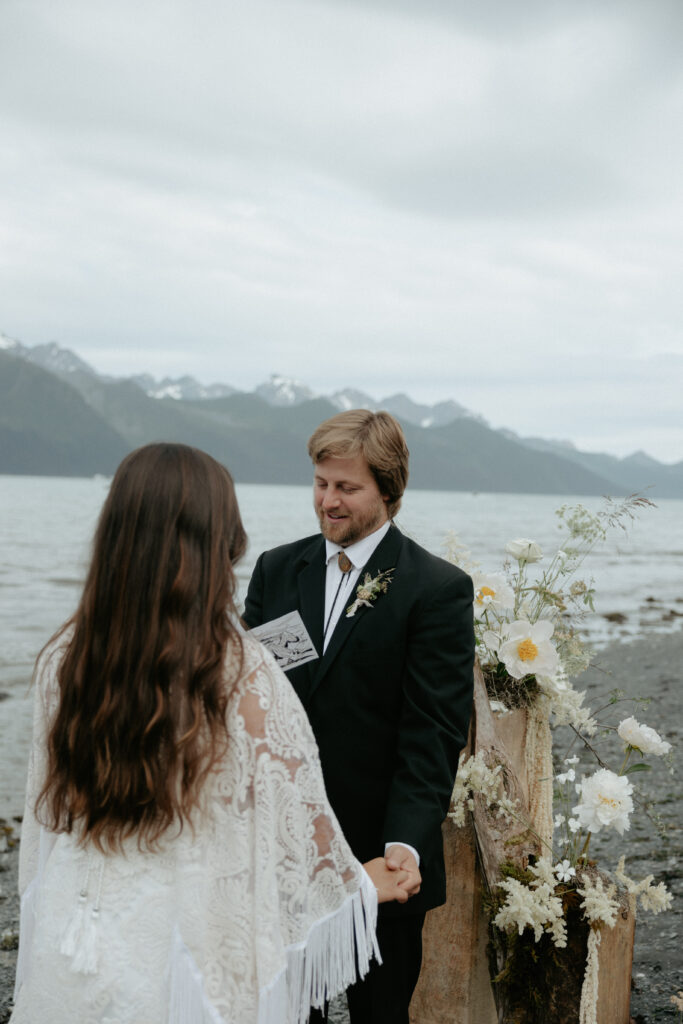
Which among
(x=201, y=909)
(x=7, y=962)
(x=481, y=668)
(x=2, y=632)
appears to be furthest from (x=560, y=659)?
(x=2, y=632)

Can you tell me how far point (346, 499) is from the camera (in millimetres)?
3111

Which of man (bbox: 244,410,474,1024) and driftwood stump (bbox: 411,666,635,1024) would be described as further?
driftwood stump (bbox: 411,666,635,1024)

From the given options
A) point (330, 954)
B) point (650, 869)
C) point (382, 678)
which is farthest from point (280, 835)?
point (650, 869)

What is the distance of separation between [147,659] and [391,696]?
48.6 inches

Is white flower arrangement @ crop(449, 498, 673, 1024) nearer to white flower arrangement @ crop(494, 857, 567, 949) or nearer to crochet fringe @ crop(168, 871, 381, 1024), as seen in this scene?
white flower arrangement @ crop(494, 857, 567, 949)

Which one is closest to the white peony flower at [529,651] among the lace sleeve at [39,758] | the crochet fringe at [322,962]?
the crochet fringe at [322,962]

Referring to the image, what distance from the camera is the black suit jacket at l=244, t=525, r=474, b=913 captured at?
9.53 feet

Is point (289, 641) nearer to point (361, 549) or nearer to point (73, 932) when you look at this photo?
point (361, 549)

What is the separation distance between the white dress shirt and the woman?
1056 mm

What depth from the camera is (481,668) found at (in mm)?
3707

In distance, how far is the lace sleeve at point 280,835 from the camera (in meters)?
2.02

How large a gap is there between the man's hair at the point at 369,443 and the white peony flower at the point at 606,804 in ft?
4.33

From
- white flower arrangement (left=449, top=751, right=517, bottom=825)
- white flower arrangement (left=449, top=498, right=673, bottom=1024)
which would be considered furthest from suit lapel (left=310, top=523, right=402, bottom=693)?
white flower arrangement (left=449, top=751, right=517, bottom=825)

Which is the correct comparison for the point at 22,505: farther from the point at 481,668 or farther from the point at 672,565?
the point at 481,668
